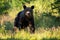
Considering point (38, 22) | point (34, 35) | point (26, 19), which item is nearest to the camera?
point (34, 35)

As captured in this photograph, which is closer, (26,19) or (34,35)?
(34,35)

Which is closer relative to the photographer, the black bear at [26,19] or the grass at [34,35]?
the grass at [34,35]

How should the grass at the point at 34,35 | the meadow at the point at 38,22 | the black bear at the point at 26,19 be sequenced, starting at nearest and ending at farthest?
the grass at the point at 34,35, the meadow at the point at 38,22, the black bear at the point at 26,19

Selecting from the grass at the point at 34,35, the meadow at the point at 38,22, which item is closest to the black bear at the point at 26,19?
the meadow at the point at 38,22

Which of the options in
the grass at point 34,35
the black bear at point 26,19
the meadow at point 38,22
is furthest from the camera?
the black bear at point 26,19

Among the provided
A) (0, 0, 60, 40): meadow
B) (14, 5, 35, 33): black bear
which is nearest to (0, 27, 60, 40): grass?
(0, 0, 60, 40): meadow

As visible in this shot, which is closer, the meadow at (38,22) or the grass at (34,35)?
the grass at (34,35)

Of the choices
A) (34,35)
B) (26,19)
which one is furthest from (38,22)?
(34,35)

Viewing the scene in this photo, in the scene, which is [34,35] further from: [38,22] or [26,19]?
[38,22]

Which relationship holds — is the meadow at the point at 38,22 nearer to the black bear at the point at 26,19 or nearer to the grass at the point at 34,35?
the grass at the point at 34,35

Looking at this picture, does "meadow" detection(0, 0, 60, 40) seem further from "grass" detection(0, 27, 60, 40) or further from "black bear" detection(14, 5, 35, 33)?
"black bear" detection(14, 5, 35, 33)

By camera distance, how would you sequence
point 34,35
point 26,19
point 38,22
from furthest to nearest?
1. point 38,22
2. point 26,19
3. point 34,35

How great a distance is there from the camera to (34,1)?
61.8 ft

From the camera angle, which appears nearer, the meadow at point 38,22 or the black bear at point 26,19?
the meadow at point 38,22
